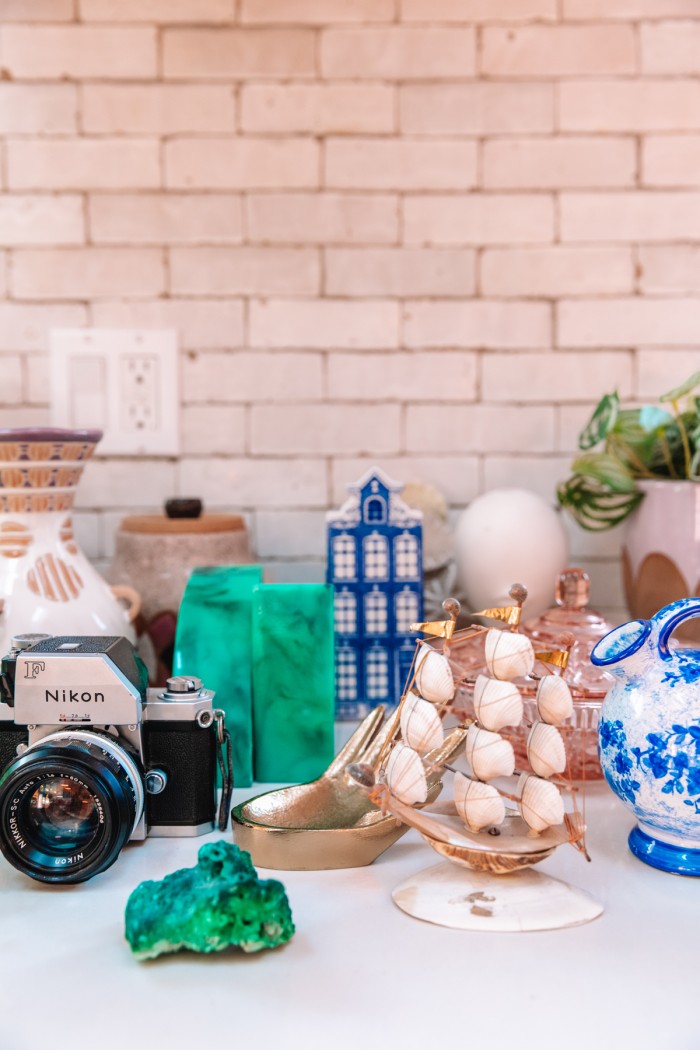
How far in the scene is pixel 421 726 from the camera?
66cm

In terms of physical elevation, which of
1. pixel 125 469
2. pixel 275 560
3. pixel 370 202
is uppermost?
pixel 370 202

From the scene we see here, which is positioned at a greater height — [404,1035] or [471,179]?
[471,179]

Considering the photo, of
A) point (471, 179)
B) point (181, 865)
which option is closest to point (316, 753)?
point (181, 865)

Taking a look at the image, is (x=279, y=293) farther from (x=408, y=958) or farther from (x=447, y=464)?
(x=408, y=958)

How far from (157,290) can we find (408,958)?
951mm

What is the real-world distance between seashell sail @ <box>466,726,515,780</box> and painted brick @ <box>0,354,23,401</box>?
2.90ft

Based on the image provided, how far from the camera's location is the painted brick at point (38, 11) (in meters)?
1.23

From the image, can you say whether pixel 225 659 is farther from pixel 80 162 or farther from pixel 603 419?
pixel 80 162

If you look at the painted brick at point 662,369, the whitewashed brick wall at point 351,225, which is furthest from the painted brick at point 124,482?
the painted brick at point 662,369

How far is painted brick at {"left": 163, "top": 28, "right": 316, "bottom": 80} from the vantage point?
1228mm

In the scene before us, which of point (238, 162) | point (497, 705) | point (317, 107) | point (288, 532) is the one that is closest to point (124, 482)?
point (288, 532)

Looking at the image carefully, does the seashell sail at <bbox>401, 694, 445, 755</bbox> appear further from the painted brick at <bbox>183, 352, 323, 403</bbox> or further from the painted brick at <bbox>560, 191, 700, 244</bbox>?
the painted brick at <bbox>560, 191, 700, 244</bbox>

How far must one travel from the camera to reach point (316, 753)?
887mm

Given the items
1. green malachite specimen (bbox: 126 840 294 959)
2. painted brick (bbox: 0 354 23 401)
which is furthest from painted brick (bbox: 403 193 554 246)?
green malachite specimen (bbox: 126 840 294 959)
